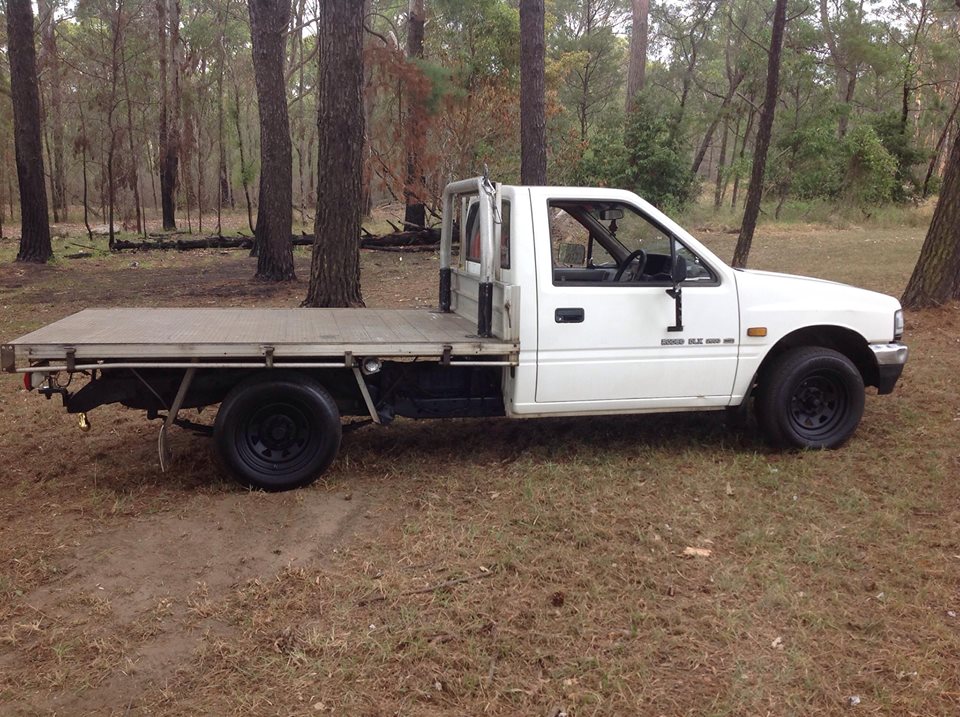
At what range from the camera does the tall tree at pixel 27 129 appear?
16.4 metres

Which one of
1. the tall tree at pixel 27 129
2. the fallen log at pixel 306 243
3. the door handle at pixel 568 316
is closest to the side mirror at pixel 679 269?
the door handle at pixel 568 316

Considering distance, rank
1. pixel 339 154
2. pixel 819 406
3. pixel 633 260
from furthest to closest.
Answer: pixel 339 154 < pixel 819 406 < pixel 633 260

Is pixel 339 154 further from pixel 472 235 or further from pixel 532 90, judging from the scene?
pixel 532 90

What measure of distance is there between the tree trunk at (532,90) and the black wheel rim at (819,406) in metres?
7.38

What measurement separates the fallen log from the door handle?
14476 millimetres

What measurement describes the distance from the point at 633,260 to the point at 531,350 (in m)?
1.11

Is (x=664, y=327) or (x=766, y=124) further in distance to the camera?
(x=766, y=124)

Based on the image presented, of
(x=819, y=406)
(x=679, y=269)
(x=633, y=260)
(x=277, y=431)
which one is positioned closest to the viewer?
(x=277, y=431)

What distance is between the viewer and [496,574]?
4.07m

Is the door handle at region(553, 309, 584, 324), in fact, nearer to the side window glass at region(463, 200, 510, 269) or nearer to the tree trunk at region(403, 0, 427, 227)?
the side window glass at region(463, 200, 510, 269)

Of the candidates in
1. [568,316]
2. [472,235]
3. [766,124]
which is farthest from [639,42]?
[568,316]

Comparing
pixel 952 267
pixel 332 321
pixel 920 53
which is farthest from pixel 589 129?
pixel 332 321

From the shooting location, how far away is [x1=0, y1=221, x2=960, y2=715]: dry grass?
3.22 m

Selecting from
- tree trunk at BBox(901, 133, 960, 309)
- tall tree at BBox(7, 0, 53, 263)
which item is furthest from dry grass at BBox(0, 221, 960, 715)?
tall tree at BBox(7, 0, 53, 263)
